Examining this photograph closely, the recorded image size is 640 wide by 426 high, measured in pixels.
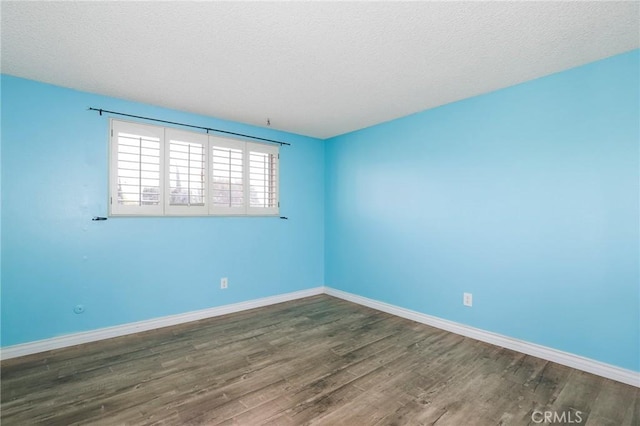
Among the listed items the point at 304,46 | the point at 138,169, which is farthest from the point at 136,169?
the point at 304,46

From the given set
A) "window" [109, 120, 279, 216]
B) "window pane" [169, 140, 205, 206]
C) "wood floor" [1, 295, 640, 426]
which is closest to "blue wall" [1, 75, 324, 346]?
"window" [109, 120, 279, 216]

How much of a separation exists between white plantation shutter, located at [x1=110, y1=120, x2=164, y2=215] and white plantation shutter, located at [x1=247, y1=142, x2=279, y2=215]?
112 centimetres

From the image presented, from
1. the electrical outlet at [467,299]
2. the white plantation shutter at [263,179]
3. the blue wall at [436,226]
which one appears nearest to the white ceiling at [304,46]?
the blue wall at [436,226]

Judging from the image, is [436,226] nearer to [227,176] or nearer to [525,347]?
[525,347]

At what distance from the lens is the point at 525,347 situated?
261 cm

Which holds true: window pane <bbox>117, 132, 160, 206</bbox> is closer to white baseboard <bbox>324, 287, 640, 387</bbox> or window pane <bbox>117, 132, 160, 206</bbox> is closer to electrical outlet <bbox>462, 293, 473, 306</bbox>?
white baseboard <bbox>324, 287, 640, 387</bbox>

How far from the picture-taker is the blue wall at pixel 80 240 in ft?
8.38

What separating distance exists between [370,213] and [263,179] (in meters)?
1.60

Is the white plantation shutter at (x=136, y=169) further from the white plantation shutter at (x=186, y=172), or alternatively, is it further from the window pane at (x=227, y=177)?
the window pane at (x=227, y=177)

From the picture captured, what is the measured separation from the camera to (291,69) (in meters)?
2.43

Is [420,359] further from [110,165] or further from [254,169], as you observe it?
[110,165]

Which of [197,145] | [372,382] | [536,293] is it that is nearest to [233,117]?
[197,145]

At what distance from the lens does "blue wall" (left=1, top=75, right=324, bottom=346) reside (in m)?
2.55

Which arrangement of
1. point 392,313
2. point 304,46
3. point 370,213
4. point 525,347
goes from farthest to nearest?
point 370,213 < point 392,313 < point 525,347 < point 304,46
